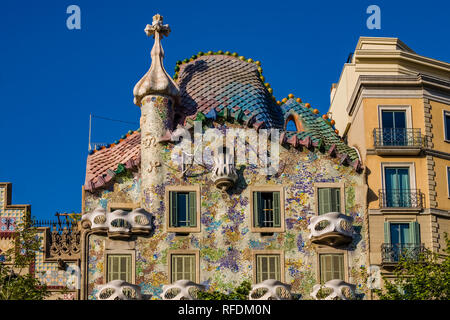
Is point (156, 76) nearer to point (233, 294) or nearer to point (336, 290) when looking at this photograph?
point (233, 294)

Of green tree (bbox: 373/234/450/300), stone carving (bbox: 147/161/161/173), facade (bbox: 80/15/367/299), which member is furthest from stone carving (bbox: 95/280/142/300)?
green tree (bbox: 373/234/450/300)

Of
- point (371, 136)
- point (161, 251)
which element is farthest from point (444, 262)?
point (161, 251)

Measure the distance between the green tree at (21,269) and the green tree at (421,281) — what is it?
40.0 ft

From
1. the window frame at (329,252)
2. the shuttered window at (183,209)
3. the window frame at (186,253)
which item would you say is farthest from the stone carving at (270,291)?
the shuttered window at (183,209)

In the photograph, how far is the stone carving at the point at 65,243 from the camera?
47.8 metres

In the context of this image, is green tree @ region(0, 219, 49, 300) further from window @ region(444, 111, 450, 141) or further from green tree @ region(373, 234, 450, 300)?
window @ region(444, 111, 450, 141)

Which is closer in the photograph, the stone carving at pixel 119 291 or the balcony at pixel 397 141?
the stone carving at pixel 119 291

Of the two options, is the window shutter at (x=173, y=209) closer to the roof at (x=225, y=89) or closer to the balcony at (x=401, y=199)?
the roof at (x=225, y=89)

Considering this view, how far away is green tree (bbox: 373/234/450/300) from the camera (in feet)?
144

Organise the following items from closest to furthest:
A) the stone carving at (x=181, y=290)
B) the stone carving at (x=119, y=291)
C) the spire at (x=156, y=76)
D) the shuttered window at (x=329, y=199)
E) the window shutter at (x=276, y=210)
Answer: the stone carving at (x=119, y=291) < the stone carving at (x=181, y=290) < the window shutter at (x=276, y=210) < the shuttered window at (x=329, y=199) < the spire at (x=156, y=76)

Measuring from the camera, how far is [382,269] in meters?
47.0

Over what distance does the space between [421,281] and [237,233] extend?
732cm

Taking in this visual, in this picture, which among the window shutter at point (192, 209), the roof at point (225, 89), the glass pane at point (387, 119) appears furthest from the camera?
the roof at point (225, 89)
